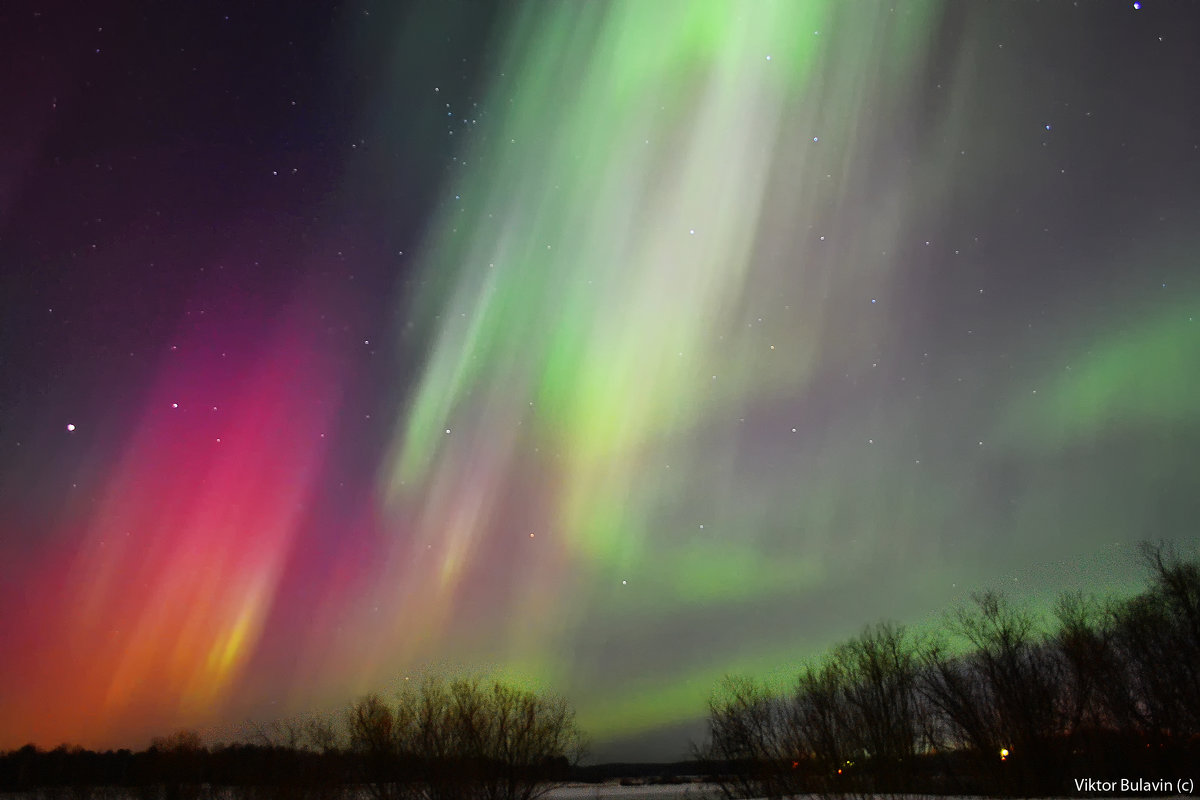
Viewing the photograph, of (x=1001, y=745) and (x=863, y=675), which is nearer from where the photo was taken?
(x=1001, y=745)

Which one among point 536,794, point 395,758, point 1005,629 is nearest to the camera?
point 395,758

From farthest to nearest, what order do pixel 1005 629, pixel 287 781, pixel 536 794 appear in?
pixel 1005 629
pixel 536 794
pixel 287 781

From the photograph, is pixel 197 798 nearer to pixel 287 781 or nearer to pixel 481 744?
pixel 287 781

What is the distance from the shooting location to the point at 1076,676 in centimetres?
5544

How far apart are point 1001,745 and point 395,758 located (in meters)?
38.5

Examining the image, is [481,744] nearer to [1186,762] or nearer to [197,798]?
[197,798]

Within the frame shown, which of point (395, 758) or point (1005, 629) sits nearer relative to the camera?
point (395, 758)

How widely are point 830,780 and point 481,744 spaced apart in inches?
870

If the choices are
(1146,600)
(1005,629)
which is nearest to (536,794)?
(1005,629)

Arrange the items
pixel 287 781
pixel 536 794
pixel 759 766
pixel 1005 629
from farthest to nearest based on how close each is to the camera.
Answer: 1. pixel 759 766
2. pixel 1005 629
3. pixel 536 794
4. pixel 287 781

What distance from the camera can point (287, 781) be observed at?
45.8m

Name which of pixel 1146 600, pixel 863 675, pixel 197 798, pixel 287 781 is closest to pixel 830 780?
pixel 863 675

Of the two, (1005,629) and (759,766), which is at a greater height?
(1005,629)

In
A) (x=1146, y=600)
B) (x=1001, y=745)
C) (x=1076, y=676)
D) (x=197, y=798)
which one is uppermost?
(x=1146, y=600)
